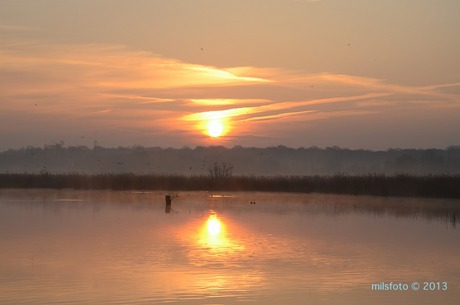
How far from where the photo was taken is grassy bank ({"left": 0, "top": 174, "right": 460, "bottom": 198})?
36.9m

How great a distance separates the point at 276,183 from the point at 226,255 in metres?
28.0

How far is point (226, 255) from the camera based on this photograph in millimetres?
17172

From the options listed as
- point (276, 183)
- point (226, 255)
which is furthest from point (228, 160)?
point (226, 255)

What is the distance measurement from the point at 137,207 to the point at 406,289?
64.1 ft

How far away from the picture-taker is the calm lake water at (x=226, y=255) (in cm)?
1304

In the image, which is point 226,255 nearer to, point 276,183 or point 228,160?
point 276,183

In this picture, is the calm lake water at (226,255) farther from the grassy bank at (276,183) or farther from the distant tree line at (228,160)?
the distant tree line at (228,160)

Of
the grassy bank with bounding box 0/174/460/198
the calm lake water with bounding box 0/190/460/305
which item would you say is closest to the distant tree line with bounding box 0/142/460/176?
the grassy bank with bounding box 0/174/460/198

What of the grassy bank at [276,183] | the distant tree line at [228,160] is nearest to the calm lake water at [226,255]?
the grassy bank at [276,183]

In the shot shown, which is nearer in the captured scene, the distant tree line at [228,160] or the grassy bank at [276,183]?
the grassy bank at [276,183]

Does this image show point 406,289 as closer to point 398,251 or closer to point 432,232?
point 398,251

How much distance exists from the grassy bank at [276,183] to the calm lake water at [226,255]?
570 centimetres

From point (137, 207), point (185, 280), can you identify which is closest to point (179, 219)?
point (137, 207)

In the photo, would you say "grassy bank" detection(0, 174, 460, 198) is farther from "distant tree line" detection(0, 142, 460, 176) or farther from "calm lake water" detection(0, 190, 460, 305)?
"distant tree line" detection(0, 142, 460, 176)
